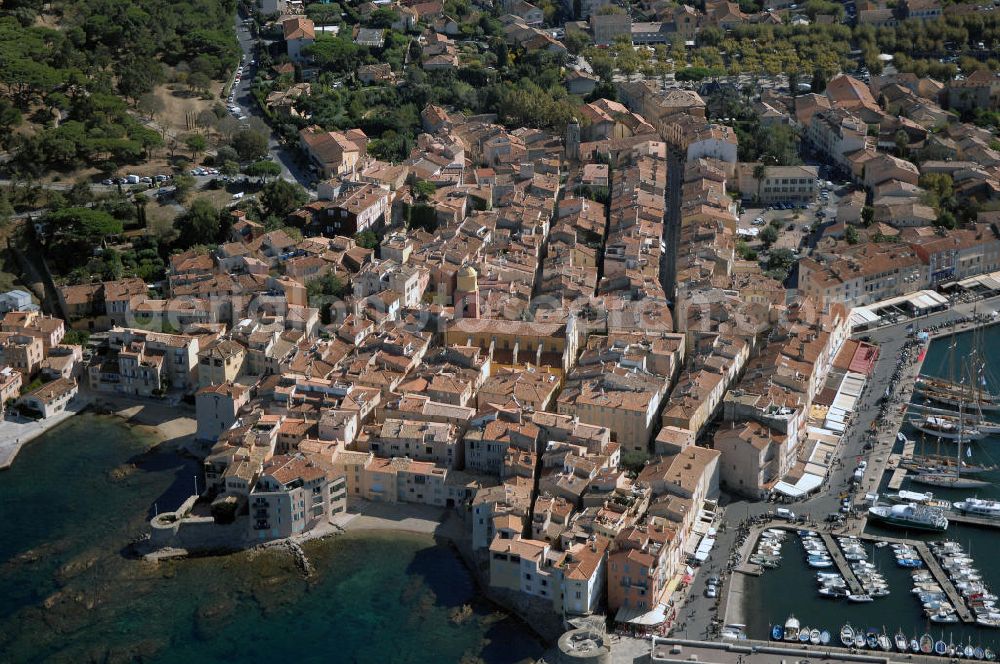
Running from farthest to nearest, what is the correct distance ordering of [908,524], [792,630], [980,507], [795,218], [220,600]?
1. [795,218]
2. [980,507]
3. [908,524]
4. [220,600]
5. [792,630]

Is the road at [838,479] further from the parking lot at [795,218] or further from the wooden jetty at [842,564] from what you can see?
the parking lot at [795,218]

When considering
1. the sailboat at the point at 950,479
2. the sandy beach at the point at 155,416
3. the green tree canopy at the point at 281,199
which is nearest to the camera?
the sailboat at the point at 950,479

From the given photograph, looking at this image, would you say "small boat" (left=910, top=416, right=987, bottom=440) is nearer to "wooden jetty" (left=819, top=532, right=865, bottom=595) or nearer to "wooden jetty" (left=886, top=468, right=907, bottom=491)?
"wooden jetty" (left=886, top=468, right=907, bottom=491)

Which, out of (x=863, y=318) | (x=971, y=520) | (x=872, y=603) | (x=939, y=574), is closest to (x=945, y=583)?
(x=939, y=574)

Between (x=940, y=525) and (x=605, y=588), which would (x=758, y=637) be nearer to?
(x=605, y=588)

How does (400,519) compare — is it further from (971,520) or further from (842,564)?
(971,520)

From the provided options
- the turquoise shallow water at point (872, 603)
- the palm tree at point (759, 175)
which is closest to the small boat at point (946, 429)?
the turquoise shallow water at point (872, 603)
